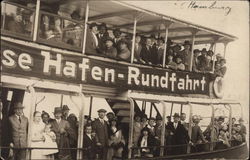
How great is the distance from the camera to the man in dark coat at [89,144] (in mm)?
2233

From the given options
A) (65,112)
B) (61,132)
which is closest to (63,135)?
(61,132)

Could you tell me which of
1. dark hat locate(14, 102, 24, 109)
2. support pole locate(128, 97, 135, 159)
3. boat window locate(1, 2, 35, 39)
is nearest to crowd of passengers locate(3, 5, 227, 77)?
boat window locate(1, 2, 35, 39)

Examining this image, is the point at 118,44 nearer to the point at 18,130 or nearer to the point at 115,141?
the point at 115,141

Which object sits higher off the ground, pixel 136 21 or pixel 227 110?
pixel 136 21

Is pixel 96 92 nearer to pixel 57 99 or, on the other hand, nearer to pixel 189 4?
pixel 57 99

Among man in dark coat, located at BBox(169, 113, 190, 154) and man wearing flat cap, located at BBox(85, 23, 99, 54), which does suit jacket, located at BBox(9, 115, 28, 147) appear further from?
man in dark coat, located at BBox(169, 113, 190, 154)

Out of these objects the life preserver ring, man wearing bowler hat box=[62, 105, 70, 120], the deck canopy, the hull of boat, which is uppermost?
the deck canopy

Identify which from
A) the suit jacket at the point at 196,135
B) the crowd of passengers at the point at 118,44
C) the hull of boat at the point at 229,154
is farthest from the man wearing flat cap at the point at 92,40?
the hull of boat at the point at 229,154

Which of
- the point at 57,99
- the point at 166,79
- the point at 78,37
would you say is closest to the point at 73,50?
the point at 78,37

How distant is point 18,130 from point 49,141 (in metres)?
0.19

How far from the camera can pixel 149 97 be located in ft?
8.41

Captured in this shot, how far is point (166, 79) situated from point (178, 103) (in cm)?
21

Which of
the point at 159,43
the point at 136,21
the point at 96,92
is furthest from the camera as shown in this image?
the point at 159,43

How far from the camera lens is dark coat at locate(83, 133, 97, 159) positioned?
87.9 inches
